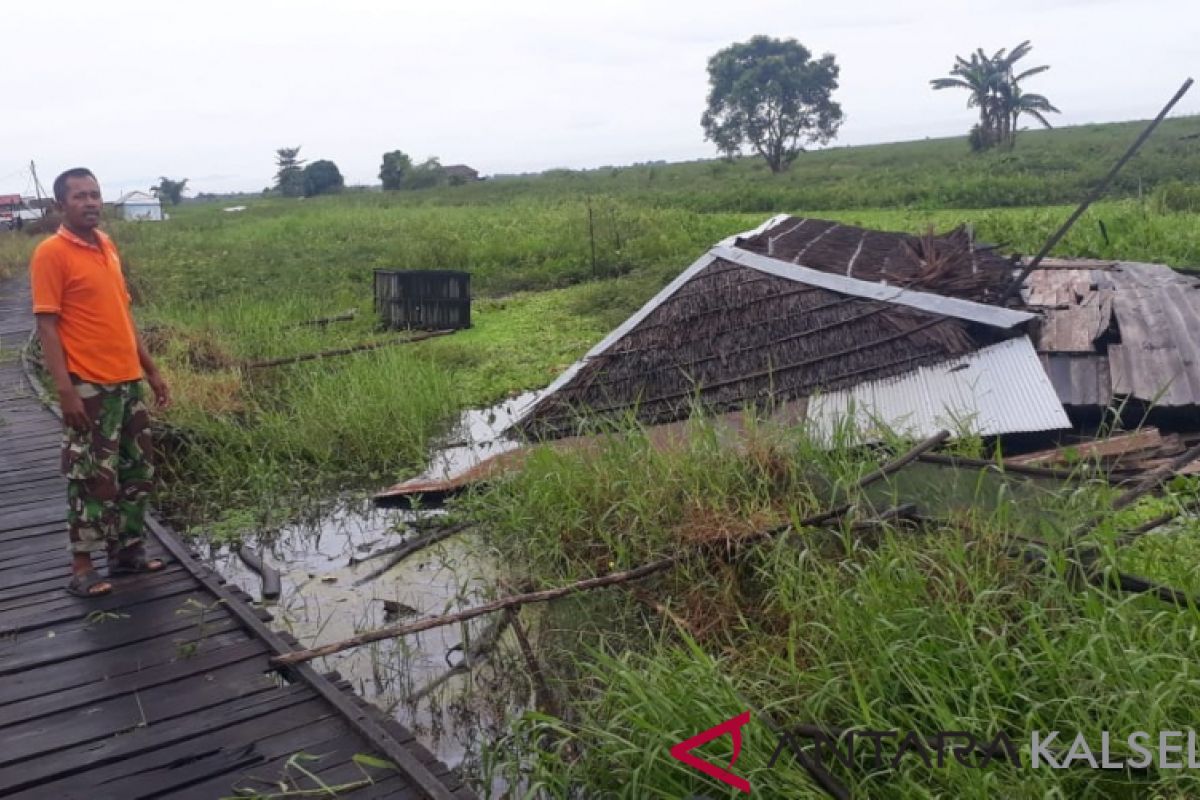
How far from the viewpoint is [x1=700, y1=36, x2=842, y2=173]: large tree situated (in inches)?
1705

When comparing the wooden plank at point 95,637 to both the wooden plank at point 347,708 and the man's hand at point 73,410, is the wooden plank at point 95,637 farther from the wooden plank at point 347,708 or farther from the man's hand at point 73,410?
the man's hand at point 73,410

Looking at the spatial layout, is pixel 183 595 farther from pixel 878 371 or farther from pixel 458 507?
pixel 878 371

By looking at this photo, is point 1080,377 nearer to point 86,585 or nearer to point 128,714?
point 128,714

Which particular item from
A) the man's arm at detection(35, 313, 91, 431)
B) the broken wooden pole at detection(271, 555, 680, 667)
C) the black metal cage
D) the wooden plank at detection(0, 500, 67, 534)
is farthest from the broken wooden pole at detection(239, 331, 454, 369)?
the broken wooden pole at detection(271, 555, 680, 667)

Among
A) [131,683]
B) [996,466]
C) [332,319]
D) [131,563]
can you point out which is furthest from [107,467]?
[332,319]

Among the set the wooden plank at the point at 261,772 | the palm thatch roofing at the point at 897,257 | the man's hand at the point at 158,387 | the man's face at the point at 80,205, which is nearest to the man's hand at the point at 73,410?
the man's hand at the point at 158,387

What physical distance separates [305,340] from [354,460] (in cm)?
341

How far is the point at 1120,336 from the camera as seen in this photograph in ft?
21.7

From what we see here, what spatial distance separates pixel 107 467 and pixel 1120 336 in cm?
637

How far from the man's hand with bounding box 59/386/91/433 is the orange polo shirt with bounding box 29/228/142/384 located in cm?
13

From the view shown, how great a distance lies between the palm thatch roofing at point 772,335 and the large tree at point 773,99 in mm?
36523

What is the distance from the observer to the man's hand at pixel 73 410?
389cm

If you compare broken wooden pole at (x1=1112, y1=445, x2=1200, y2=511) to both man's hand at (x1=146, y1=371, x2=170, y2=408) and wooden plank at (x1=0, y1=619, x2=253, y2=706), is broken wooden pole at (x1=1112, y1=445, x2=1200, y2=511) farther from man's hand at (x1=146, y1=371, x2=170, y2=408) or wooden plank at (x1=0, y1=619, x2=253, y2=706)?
man's hand at (x1=146, y1=371, x2=170, y2=408)

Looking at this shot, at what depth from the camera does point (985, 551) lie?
3551 millimetres
